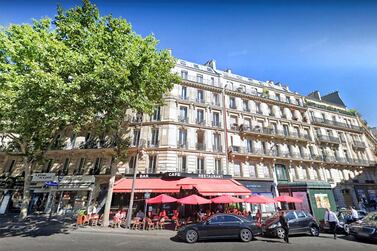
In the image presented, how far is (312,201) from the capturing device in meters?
17.8

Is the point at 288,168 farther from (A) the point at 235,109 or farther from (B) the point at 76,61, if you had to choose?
(B) the point at 76,61

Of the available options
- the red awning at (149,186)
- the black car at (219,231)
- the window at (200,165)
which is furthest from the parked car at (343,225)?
the window at (200,165)

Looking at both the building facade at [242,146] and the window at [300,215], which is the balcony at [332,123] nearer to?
the building facade at [242,146]

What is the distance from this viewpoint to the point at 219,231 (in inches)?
360

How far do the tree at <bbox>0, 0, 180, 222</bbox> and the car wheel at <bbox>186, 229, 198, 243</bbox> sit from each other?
6.80m

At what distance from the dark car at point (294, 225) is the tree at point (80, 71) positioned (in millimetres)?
10353

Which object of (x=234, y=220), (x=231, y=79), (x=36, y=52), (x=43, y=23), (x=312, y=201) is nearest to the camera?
(x=234, y=220)

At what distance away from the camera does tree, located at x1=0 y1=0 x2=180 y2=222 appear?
35.6ft

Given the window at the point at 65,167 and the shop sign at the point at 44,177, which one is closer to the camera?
the shop sign at the point at 44,177

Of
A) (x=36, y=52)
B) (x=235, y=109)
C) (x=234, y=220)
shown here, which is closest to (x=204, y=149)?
(x=235, y=109)

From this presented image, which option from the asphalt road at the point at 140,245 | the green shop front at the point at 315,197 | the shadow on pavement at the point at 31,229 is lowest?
the asphalt road at the point at 140,245

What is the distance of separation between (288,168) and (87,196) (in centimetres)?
2217

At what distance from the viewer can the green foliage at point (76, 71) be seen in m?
10.8

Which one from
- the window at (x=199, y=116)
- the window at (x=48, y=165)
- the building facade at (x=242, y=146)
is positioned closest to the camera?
the building facade at (x=242, y=146)
